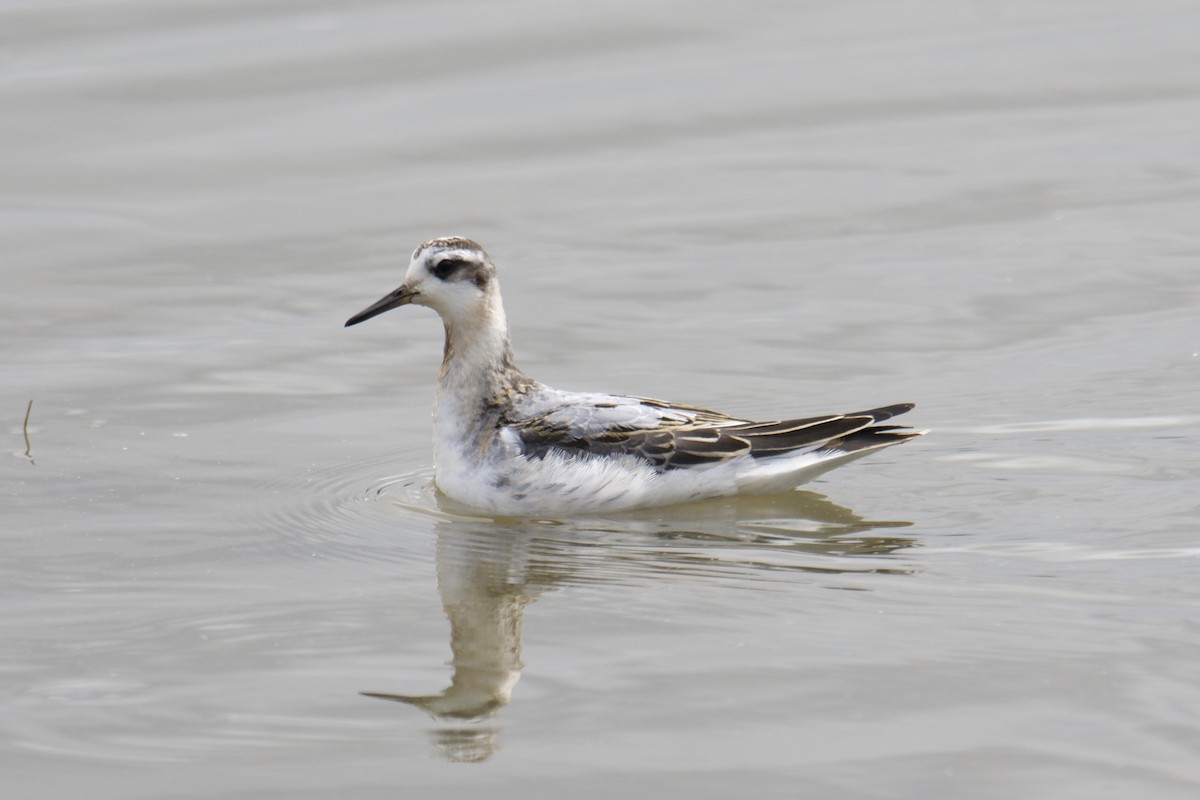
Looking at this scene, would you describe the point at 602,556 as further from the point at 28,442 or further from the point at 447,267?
the point at 28,442

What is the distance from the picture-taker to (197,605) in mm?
8289

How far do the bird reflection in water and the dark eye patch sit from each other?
57.9 inches

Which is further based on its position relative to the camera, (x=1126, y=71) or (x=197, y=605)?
(x=1126, y=71)

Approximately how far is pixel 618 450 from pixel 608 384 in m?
1.99

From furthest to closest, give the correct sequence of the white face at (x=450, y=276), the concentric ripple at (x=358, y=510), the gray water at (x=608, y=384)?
the white face at (x=450, y=276) < the concentric ripple at (x=358, y=510) < the gray water at (x=608, y=384)

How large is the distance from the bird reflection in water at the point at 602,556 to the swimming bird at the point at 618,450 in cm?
12

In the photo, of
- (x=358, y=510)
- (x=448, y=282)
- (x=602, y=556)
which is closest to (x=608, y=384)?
(x=448, y=282)

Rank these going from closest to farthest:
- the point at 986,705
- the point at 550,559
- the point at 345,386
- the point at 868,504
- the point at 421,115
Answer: the point at 986,705, the point at 550,559, the point at 868,504, the point at 345,386, the point at 421,115

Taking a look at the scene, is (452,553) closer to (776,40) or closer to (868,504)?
(868,504)

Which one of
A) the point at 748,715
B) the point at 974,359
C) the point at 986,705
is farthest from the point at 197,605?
the point at 974,359

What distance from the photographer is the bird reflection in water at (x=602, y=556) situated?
7.55 meters

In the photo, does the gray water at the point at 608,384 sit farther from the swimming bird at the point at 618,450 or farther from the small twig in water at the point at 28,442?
the swimming bird at the point at 618,450

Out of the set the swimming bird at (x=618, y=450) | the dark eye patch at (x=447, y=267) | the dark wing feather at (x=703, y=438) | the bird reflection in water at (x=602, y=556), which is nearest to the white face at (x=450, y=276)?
the dark eye patch at (x=447, y=267)

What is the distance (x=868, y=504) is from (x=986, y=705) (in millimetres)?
3052
